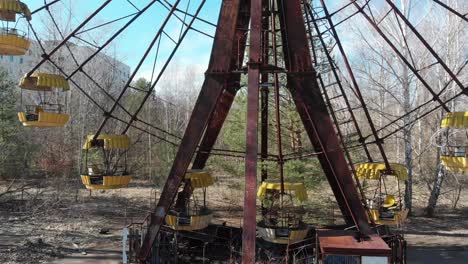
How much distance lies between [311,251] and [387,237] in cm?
243

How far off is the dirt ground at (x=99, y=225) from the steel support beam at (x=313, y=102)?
559 centimetres

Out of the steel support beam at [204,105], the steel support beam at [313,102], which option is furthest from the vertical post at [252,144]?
the steel support beam at [313,102]

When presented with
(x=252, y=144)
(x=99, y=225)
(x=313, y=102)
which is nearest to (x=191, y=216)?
(x=252, y=144)

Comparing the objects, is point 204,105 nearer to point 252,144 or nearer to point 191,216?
point 252,144

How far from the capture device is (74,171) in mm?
29453

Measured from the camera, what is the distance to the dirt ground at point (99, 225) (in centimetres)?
1532

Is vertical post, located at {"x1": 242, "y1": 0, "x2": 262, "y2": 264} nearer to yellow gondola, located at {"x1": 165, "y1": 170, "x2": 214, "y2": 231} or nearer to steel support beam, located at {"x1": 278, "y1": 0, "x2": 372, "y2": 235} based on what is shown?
steel support beam, located at {"x1": 278, "y1": 0, "x2": 372, "y2": 235}

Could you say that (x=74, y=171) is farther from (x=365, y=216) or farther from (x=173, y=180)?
(x=365, y=216)

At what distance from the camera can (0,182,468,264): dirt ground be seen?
50.3 ft

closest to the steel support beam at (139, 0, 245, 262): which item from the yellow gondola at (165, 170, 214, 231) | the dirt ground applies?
the yellow gondola at (165, 170, 214, 231)

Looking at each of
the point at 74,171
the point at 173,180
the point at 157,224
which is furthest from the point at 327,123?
the point at 74,171

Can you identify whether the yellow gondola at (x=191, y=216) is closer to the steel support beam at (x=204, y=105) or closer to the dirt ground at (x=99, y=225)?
the steel support beam at (x=204, y=105)

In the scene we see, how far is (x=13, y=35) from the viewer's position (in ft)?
39.8

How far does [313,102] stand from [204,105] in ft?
9.96
